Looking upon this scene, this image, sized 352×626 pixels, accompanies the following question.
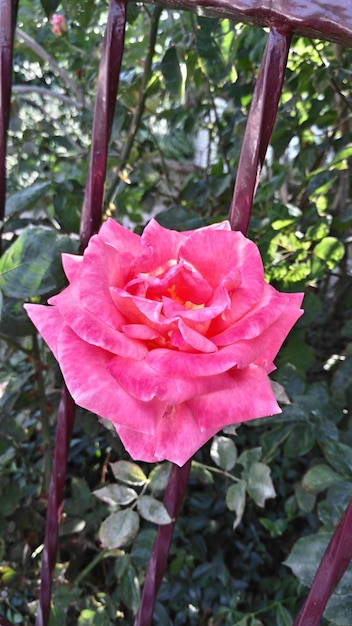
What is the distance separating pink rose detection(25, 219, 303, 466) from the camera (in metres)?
0.26

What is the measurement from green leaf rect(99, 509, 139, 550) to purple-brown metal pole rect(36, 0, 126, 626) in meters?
0.11

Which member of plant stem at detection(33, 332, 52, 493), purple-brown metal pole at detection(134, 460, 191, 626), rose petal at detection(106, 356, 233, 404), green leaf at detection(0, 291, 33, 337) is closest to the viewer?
rose petal at detection(106, 356, 233, 404)

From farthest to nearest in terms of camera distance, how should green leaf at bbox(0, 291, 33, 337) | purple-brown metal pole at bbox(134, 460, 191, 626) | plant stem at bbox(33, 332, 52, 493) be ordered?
plant stem at bbox(33, 332, 52, 493), green leaf at bbox(0, 291, 33, 337), purple-brown metal pole at bbox(134, 460, 191, 626)

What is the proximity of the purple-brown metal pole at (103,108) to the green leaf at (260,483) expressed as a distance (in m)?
0.36

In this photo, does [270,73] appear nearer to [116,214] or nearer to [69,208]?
[69,208]

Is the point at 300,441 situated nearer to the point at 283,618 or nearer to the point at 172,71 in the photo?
the point at 283,618

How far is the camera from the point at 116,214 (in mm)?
1029

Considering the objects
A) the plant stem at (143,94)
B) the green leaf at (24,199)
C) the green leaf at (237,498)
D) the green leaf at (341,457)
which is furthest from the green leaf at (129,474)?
the plant stem at (143,94)

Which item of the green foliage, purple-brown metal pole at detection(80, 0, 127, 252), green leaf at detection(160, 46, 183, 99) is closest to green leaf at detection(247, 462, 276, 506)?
the green foliage

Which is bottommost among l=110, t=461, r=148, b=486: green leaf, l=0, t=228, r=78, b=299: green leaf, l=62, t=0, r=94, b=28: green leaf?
l=110, t=461, r=148, b=486: green leaf

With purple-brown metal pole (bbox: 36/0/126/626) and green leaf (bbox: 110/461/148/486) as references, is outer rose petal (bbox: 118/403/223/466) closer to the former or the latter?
purple-brown metal pole (bbox: 36/0/126/626)

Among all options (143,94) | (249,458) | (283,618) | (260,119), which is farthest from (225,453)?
(143,94)

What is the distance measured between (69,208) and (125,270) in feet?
1.40

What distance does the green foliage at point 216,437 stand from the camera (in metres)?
0.57
